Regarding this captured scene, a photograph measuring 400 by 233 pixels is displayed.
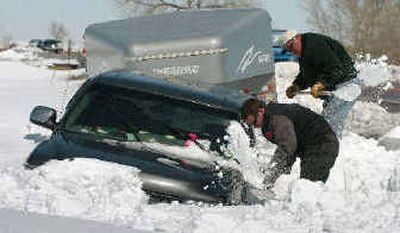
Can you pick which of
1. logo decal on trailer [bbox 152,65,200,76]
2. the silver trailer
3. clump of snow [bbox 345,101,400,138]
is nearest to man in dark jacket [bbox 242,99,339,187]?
the silver trailer

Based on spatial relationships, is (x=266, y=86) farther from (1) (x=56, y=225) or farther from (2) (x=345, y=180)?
(1) (x=56, y=225)

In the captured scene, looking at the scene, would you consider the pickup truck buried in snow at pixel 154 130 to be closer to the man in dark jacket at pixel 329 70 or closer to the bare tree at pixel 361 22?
the man in dark jacket at pixel 329 70

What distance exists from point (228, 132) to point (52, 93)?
16040 millimetres

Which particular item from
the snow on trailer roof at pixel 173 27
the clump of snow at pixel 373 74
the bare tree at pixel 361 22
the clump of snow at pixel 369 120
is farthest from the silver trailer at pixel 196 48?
the bare tree at pixel 361 22

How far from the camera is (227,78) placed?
10039mm

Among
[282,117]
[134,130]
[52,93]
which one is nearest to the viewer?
[134,130]

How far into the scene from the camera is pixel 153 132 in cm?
557

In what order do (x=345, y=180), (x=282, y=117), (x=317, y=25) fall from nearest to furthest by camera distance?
1. (x=282, y=117)
2. (x=345, y=180)
3. (x=317, y=25)

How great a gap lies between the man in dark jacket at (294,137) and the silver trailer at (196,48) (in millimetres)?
3154

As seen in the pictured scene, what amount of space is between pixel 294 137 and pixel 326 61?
3.02m

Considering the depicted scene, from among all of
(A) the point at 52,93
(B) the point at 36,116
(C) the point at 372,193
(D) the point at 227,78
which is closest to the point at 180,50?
(D) the point at 227,78

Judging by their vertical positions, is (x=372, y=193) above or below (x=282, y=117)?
below

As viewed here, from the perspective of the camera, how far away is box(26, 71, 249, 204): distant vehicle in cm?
491

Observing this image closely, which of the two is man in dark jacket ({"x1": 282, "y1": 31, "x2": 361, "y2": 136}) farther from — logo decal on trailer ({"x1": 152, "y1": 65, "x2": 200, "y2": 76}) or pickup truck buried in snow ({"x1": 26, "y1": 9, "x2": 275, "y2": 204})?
pickup truck buried in snow ({"x1": 26, "y1": 9, "x2": 275, "y2": 204})
